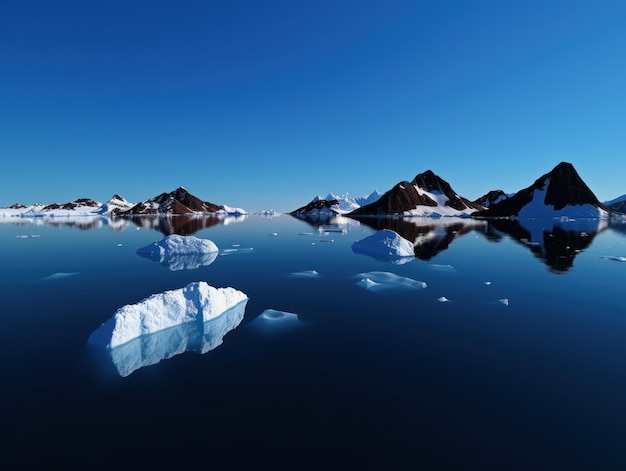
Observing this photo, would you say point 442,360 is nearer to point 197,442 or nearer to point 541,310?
point 197,442

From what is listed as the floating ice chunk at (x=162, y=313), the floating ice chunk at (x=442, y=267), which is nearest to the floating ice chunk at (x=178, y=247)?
the floating ice chunk at (x=162, y=313)

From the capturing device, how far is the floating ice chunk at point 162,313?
33.7 feet

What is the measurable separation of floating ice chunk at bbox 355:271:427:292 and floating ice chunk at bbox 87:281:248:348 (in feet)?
28.8

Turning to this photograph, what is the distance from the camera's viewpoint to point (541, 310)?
46.9 feet

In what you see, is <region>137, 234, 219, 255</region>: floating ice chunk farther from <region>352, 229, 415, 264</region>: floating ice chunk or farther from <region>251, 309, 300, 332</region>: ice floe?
<region>251, 309, 300, 332</region>: ice floe

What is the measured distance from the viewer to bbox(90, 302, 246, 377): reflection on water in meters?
9.19

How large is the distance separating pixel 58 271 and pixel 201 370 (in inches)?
866

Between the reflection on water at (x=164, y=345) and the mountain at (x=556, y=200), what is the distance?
641 ft

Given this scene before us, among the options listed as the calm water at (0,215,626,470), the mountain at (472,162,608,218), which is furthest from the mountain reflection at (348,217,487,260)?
the mountain at (472,162,608,218)

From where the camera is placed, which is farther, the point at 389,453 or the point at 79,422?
the point at 79,422

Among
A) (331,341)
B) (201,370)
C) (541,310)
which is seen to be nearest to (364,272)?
(541,310)

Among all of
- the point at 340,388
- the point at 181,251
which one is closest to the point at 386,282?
the point at 340,388

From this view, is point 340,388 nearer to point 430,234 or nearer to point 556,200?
point 430,234

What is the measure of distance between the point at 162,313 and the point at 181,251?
21.3 metres
